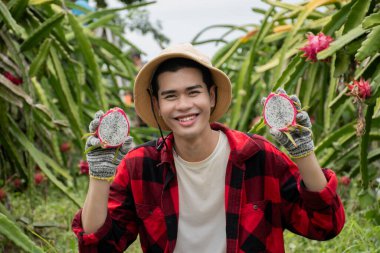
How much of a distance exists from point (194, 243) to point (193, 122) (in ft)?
1.27

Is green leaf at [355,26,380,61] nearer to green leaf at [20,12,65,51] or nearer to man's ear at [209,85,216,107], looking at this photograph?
man's ear at [209,85,216,107]

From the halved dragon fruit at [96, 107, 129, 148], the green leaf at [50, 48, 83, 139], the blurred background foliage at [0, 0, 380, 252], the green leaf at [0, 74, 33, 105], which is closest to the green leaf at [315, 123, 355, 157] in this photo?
the blurred background foliage at [0, 0, 380, 252]

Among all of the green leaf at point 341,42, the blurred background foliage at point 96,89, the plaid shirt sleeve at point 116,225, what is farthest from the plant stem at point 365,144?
the plaid shirt sleeve at point 116,225

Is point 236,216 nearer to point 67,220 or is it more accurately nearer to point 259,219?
point 259,219

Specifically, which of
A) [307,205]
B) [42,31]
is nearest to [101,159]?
[307,205]

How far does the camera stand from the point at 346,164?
3.97 m

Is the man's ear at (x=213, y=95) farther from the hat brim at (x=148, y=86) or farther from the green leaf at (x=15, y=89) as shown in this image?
the green leaf at (x=15, y=89)

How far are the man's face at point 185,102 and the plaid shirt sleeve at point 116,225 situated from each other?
0.29 meters

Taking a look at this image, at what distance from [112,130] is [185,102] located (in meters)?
0.26

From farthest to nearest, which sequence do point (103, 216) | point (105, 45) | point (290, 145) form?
1. point (105, 45)
2. point (103, 216)
3. point (290, 145)

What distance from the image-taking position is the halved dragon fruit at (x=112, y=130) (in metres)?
1.92

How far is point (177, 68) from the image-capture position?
211 centimetres

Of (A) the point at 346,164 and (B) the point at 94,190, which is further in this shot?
(A) the point at 346,164

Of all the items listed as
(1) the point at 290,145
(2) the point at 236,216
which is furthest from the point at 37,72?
(1) the point at 290,145
